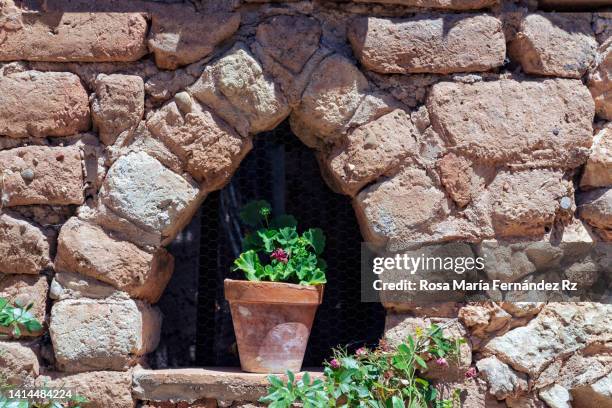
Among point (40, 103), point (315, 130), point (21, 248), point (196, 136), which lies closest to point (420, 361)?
point (315, 130)

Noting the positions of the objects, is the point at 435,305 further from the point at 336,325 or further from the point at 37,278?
the point at 37,278

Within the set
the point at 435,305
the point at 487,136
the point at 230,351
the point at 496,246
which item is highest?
the point at 487,136

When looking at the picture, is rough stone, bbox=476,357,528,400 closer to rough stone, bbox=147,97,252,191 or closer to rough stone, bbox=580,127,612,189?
rough stone, bbox=580,127,612,189

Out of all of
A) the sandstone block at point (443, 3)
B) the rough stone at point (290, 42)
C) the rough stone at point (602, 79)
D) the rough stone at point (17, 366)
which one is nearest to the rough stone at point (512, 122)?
the rough stone at point (602, 79)

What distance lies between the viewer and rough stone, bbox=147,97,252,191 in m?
3.75

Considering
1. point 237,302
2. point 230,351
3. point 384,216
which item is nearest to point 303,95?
point 384,216

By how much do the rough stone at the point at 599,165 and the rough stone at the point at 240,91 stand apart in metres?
1.21

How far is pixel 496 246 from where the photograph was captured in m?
3.75

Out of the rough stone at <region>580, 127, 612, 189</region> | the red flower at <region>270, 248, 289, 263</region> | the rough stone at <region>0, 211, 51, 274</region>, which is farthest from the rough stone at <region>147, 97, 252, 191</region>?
the rough stone at <region>580, 127, 612, 189</region>

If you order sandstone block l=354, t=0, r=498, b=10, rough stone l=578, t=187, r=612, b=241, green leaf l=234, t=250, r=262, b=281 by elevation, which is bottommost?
green leaf l=234, t=250, r=262, b=281

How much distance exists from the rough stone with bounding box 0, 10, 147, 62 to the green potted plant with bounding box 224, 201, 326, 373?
0.85 metres

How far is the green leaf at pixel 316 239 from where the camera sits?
12.5ft

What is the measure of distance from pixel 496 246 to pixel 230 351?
4.13ft

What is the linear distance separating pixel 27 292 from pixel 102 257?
0.33 meters
